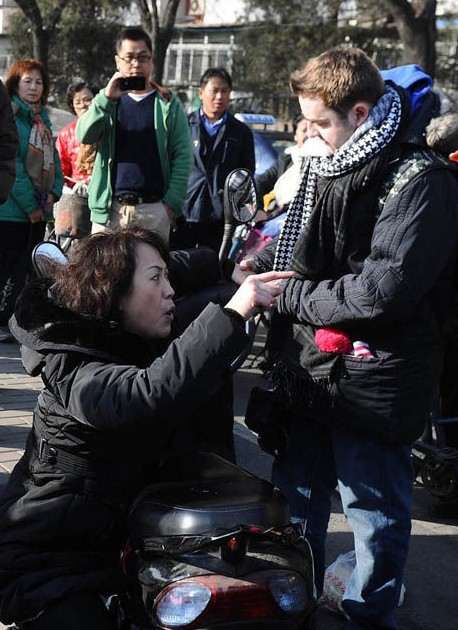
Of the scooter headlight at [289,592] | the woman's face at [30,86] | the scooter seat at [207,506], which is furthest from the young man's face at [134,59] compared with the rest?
the scooter headlight at [289,592]

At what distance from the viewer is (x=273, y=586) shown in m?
2.08

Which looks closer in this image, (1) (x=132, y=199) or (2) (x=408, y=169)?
(2) (x=408, y=169)

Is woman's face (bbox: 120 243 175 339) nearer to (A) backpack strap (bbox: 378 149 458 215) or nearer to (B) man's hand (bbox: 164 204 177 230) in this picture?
(A) backpack strap (bbox: 378 149 458 215)

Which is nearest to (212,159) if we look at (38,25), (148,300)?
(148,300)

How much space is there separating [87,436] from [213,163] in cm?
526

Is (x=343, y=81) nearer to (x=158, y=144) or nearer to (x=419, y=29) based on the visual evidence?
Answer: (x=158, y=144)

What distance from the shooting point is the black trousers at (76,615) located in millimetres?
2201

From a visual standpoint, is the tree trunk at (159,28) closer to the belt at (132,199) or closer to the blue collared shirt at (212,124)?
the blue collared shirt at (212,124)

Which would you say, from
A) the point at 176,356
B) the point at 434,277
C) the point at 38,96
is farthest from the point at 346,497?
the point at 38,96

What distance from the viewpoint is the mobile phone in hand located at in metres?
6.30

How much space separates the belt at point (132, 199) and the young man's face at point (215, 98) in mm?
1309

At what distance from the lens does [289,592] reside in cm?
210

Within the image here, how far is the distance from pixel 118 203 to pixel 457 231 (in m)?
4.08

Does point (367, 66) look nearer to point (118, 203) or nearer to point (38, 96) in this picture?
point (118, 203)
